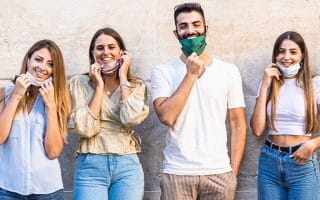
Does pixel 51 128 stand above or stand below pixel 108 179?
above

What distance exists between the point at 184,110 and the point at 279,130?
2.93ft

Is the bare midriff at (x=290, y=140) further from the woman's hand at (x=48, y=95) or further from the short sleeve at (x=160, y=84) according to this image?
the woman's hand at (x=48, y=95)

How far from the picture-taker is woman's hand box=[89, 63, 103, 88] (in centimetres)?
455

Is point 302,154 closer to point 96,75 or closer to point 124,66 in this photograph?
point 124,66

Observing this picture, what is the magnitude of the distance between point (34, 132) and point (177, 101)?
3.62ft

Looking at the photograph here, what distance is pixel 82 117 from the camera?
4.48 m

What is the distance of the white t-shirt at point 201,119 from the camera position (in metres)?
4.32

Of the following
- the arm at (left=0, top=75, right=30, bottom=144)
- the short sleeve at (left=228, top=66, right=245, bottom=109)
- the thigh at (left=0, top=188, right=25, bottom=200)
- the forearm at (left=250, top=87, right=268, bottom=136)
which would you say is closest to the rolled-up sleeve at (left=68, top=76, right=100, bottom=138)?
the arm at (left=0, top=75, right=30, bottom=144)

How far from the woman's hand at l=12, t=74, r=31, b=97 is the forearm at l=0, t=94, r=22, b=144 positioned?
2.1 inches

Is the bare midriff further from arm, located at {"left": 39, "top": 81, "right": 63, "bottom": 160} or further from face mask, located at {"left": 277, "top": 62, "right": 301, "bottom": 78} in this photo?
arm, located at {"left": 39, "top": 81, "right": 63, "bottom": 160}

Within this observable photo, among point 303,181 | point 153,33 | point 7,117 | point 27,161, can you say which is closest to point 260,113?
point 303,181

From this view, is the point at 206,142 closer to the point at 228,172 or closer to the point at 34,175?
the point at 228,172

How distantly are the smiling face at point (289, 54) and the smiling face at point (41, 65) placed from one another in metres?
1.94

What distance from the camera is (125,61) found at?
466 centimetres
